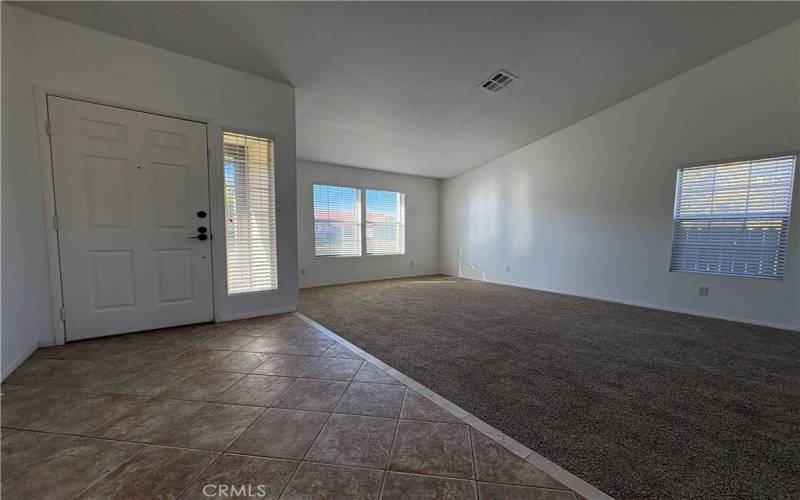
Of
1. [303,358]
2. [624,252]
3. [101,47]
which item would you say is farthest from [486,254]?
[101,47]

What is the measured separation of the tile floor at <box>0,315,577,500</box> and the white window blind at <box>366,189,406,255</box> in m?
4.53

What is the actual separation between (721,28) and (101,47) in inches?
236

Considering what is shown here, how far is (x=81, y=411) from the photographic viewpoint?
161 cm

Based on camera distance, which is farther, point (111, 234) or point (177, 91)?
point (177, 91)

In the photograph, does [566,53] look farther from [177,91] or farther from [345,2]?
[177,91]

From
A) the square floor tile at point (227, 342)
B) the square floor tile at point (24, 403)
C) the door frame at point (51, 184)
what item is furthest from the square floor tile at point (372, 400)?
the door frame at point (51, 184)

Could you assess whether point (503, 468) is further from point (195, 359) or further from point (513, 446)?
point (195, 359)

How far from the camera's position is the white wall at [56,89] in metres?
2.19

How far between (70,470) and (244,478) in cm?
73

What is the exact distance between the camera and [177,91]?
9.46 ft

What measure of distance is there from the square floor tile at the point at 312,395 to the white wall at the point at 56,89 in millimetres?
1839

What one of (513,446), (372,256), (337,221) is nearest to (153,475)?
(513,446)

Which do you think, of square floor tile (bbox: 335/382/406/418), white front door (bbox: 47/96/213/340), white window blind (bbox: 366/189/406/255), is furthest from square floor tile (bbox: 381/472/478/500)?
white window blind (bbox: 366/189/406/255)

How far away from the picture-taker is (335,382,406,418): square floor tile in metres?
1.64
